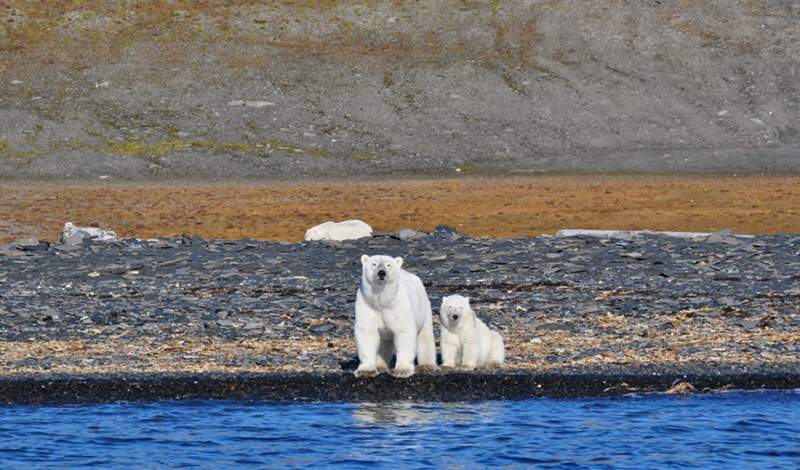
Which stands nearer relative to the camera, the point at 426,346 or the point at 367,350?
the point at 367,350

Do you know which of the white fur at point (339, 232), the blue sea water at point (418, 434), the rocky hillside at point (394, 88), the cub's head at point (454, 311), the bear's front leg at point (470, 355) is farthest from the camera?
the rocky hillside at point (394, 88)

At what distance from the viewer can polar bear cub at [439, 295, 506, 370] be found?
36.5 ft

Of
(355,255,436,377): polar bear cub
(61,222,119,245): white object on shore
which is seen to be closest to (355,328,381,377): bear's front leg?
(355,255,436,377): polar bear cub

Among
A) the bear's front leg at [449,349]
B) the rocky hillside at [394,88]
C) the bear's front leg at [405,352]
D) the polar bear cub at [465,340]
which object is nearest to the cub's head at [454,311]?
the polar bear cub at [465,340]

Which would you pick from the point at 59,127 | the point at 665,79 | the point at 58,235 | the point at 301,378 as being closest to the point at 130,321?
the point at 301,378

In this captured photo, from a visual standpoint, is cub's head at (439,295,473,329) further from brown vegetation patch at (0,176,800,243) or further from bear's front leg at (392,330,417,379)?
brown vegetation patch at (0,176,800,243)

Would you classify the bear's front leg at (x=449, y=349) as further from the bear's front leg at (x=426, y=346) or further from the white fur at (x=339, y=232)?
the white fur at (x=339, y=232)

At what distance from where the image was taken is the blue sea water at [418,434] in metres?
9.55

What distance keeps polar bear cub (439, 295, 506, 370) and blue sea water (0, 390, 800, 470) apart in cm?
74

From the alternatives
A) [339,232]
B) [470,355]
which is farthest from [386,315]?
[339,232]

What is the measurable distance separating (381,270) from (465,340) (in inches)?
53.2

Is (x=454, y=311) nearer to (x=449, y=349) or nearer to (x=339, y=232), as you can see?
(x=449, y=349)

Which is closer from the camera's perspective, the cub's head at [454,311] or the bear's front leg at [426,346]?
the cub's head at [454,311]

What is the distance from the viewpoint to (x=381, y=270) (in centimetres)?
1051
